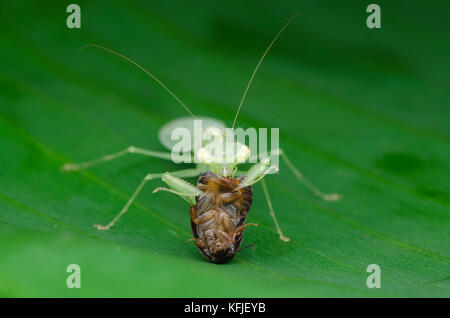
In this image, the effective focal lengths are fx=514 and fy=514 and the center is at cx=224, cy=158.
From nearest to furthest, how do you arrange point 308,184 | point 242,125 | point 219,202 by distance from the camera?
point 219,202 < point 308,184 < point 242,125

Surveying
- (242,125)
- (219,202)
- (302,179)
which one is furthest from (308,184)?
(219,202)

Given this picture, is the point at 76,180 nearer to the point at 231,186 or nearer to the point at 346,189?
the point at 231,186

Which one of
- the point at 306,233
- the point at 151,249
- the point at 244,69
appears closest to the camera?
the point at 151,249

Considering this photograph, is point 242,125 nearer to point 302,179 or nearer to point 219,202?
point 302,179

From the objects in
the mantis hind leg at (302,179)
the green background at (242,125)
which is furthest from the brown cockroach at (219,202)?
the mantis hind leg at (302,179)

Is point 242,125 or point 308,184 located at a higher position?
point 242,125

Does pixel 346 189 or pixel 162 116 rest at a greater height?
pixel 162 116

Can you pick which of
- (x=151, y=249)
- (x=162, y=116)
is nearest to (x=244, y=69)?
(x=162, y=116)

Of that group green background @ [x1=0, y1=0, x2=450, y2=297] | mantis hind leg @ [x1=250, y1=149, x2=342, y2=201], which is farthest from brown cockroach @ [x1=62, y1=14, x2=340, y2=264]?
mantis hind leg @ [x1=250, y1=149, x2=342, y2=201]

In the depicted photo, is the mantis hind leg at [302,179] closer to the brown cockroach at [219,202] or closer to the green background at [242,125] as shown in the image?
the green background at [242,125]
